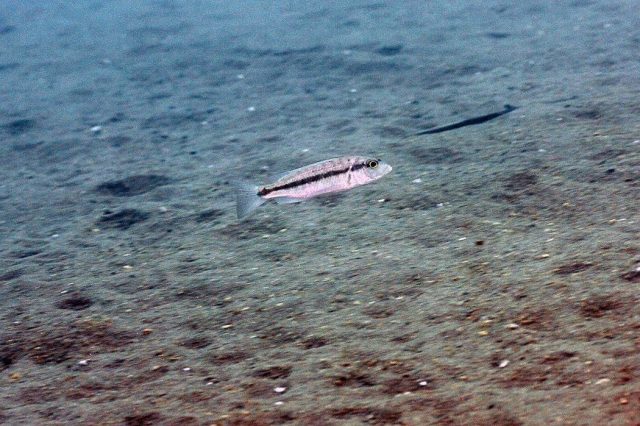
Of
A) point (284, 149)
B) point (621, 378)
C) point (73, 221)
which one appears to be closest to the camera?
point (621, 378)

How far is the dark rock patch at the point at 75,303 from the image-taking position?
5082 millimetres

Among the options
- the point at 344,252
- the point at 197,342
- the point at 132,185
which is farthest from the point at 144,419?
the point at 132,185

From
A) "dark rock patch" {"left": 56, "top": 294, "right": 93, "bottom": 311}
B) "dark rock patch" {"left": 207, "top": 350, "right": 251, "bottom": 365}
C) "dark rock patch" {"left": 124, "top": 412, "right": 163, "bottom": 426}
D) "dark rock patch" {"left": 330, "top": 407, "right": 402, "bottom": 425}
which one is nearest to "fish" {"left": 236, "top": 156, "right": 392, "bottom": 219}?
"dark rock patch" {"left": 207, "top": 350, "right": 251, "bottom": 365}

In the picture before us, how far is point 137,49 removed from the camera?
18.7m

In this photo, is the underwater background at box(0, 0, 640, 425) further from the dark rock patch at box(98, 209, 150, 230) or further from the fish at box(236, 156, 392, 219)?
the fish at box(236, 156, 392, 219)

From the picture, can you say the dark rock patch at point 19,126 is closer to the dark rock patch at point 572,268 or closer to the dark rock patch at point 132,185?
the dark rock patch at point 132,185

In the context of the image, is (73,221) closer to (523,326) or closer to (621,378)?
(523,326)

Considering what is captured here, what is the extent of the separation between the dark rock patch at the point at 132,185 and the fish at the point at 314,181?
3.91m

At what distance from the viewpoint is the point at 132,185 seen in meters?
8.56

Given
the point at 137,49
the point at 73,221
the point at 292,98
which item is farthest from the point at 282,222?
the point at 137,49

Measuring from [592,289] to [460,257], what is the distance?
1.18m

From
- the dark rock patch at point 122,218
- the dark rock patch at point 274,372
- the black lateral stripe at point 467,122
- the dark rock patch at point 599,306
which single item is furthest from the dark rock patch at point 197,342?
the black lateral stripe at point 467,122

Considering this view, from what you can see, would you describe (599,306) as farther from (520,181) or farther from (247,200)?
(520,181)

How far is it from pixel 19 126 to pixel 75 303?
8.76 meters
